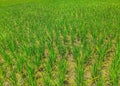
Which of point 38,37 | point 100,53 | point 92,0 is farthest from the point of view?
point 92,0

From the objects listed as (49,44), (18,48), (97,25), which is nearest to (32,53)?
(49,44)

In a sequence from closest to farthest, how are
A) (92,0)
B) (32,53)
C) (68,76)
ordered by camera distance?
(68,76), (32,53), (92,0)

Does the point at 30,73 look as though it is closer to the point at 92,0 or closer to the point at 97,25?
the point at 97,25

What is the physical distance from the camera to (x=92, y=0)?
1956cm

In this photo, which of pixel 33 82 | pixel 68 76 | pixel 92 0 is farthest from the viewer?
pixel 92 0

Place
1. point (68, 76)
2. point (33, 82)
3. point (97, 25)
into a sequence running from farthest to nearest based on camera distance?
point (97, 25), point (68, 76), point (33, 82)

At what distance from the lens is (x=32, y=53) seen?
226 inches

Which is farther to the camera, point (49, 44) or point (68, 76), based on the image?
point (49, 44)

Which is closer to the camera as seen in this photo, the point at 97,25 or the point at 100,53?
the point at 100,53

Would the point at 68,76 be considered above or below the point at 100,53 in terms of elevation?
below

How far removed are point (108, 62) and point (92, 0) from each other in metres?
14.9

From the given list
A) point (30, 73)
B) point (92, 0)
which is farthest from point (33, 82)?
point (92, 0)

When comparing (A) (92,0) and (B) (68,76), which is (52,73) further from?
(A) (92,0)

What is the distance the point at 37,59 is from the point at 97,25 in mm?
3628
